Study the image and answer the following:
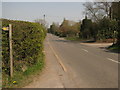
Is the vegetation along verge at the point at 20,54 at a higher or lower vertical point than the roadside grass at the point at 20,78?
higher

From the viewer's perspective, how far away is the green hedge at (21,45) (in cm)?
641

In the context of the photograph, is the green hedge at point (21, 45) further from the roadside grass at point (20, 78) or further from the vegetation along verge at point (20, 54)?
the roadside grass at point (20, 78)

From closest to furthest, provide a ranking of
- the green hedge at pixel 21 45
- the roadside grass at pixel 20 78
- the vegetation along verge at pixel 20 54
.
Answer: the roadside grass at pixel 20 78 < the vegetation along verge at pixel 20 54 < the green hedge at pixel 21 45

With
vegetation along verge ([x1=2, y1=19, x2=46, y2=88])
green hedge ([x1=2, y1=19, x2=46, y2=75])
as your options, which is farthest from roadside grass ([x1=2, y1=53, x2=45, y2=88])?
green hedge ([x1=2, y1=19, x2=46, y2=75])

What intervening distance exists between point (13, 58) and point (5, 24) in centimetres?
143

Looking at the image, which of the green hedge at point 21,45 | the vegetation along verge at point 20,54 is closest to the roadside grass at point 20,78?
the vegetation along verge at point 20,54

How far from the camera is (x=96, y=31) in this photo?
41688 millimetres

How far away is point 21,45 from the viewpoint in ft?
22.6

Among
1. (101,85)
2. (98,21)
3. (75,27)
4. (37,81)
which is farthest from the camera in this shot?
(75,27)

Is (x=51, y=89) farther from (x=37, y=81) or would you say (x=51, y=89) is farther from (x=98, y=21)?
(x=98, y=21)

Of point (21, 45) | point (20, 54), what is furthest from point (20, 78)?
point (21, 45)

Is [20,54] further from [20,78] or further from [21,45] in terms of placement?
[20,78]

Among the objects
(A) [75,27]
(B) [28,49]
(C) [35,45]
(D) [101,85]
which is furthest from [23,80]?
(A) [75,27]

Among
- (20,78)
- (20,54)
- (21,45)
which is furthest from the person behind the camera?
(20,54)
